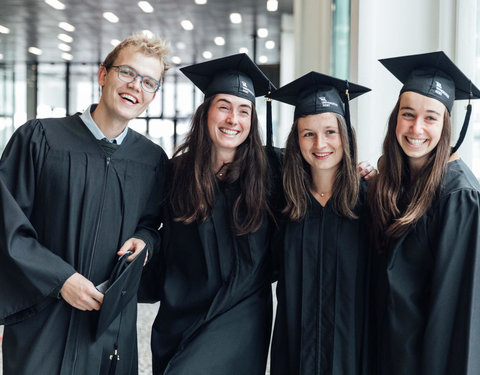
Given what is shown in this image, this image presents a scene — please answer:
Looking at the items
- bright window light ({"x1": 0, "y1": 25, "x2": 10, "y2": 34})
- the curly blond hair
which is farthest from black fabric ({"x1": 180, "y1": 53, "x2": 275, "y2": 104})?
bright window light ({"x1": 0, "y1": 25, "x2": 10, "y2": 34})

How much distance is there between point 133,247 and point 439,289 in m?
1.31

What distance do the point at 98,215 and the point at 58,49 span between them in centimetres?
1477

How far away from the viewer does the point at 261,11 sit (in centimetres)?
1105

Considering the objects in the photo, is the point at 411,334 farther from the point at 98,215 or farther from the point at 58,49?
the point at 58,49

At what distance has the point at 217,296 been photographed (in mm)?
2447

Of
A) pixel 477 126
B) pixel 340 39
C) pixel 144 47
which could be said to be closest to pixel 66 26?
pixel 340 39

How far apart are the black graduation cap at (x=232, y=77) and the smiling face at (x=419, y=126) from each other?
31.8 inches

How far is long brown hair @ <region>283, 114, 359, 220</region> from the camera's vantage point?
2223 millimetres

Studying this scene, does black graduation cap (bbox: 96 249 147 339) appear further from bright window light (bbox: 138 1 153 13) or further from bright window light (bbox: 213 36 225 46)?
bright window light (bbox: 213 36 225 46)

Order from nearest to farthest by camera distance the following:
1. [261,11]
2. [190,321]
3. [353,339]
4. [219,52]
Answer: [353,339]
[190,321]
[261,11]
[219,52]

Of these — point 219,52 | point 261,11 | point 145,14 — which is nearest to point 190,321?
point 261,11

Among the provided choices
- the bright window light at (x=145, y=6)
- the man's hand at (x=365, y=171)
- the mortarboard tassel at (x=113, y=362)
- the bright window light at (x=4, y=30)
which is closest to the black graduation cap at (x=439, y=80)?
the man's hand at (x=365, y=171)

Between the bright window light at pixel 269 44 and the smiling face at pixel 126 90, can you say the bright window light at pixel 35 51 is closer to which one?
the bright window light at pixel 269 44

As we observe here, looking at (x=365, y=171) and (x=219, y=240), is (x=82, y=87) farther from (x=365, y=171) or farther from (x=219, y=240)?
(x=365, y=171)
